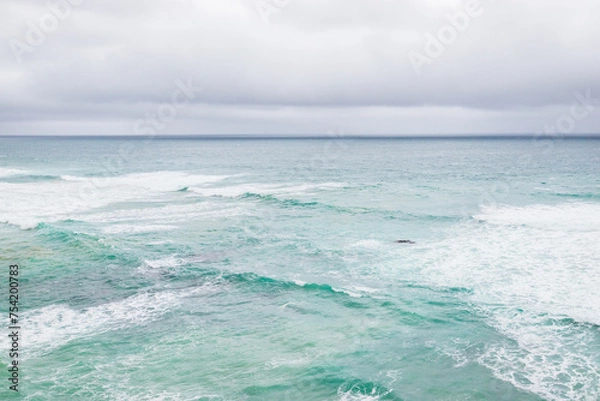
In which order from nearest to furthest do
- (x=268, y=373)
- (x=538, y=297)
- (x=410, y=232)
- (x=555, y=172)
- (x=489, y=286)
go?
(x=268, y=373) < (x=538, y=297) < (x=489, y=286) < (x=410, y=232) < (x=555, y=172)

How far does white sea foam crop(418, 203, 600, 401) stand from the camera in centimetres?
1478

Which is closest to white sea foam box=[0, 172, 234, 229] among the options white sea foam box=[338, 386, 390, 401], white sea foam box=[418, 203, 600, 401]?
white sea foam box=[338, 386, 390, 401]

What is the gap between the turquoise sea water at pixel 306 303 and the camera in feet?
47.8

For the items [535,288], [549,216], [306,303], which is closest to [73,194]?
[306,303]

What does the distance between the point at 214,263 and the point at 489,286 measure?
13744 mm

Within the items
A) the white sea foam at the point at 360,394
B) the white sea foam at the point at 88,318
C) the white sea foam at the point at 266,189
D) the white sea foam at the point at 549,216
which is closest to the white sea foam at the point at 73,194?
the white sea foam at the point at 266,189

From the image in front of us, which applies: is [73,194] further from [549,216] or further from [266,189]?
[549,216]

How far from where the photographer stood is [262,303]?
20.7 m

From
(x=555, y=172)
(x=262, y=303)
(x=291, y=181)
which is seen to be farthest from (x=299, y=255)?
(x=555, y=172)

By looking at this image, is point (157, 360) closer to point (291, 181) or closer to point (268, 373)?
point (268, 373)

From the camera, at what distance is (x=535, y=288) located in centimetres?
2152

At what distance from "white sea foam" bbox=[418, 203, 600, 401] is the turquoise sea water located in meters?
0.08

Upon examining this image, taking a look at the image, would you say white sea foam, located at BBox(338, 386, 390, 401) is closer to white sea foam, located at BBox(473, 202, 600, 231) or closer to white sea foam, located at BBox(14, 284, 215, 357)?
white sea foam, located at BBox(14, 284, 215, 357)

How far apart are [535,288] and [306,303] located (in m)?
10.2
